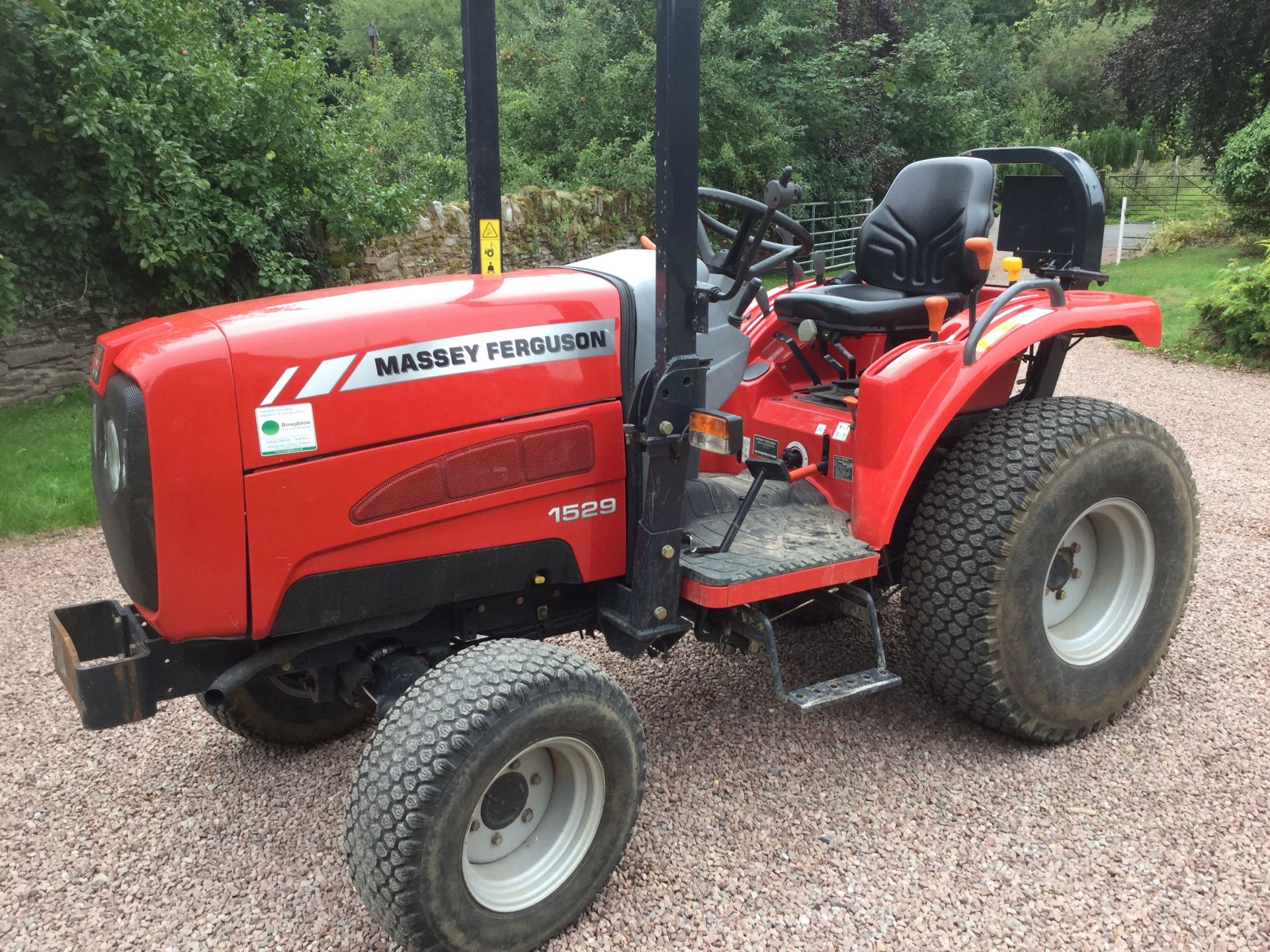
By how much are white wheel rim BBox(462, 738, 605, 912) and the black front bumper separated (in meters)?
0.69

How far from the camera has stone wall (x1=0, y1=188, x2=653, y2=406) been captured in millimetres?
7105

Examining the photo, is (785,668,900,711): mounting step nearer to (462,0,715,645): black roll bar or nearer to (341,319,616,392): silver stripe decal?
(462,0,715,645): black roll bar

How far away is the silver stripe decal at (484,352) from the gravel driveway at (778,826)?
1.24 metres

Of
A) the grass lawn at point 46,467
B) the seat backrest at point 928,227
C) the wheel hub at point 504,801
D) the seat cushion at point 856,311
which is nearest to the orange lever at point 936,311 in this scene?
the seat cushion at point 856,311

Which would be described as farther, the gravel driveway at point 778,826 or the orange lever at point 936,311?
the orange lever at point 936,311

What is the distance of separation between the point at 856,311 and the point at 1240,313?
7.56 m

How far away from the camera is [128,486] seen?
2078 mm

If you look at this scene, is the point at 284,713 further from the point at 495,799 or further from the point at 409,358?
the point at 409,358

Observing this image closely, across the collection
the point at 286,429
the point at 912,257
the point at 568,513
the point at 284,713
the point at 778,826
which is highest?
the point at 912,257

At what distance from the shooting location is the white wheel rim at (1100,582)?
3.05 m

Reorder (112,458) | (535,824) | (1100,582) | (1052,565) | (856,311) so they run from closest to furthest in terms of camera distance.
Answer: (112,458)
(535,824)
(1052,565)
(856,311)
(1100,582)

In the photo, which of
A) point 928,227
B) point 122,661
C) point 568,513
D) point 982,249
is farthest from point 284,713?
point 928,227

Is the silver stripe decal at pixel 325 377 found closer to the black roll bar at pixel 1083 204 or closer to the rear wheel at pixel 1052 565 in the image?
the rear wheel at pixel 1052 565

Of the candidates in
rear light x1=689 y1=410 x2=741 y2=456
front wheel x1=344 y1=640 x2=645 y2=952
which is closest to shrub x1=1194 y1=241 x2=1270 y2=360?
rear light x1=689 y1=410 x2=741 y2=456
